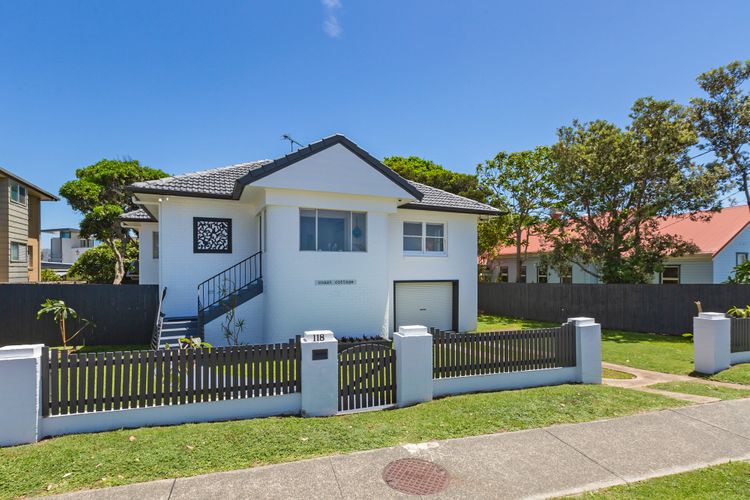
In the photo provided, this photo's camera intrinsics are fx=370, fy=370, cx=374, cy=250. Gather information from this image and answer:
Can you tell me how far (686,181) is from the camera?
55.0ft

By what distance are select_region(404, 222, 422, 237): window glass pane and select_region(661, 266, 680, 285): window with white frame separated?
16.9 meters

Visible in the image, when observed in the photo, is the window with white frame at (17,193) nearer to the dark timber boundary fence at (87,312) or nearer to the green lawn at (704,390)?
the dark timber boundary fence at (87,312)

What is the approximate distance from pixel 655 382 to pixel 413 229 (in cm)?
891

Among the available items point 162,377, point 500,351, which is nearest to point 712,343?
point 500,351

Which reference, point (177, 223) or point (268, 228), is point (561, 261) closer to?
point (268, 228)

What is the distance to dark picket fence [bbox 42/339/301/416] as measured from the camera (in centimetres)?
533

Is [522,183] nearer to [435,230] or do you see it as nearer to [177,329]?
[435,230]

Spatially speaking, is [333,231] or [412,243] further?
[412,243]

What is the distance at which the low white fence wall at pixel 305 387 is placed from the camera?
4945 mm

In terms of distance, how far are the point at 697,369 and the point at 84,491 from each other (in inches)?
485

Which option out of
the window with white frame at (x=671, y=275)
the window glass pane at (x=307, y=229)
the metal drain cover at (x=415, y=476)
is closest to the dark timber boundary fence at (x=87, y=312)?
the window glass pane at (x=307, y=229)

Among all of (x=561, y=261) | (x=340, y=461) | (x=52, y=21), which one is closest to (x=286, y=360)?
(x=340, y=461)

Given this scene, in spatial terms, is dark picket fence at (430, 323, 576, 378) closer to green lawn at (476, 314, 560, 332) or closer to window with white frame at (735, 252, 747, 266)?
green lawn at (476, 314, 560, 332)

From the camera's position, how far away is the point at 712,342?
8867 mm
